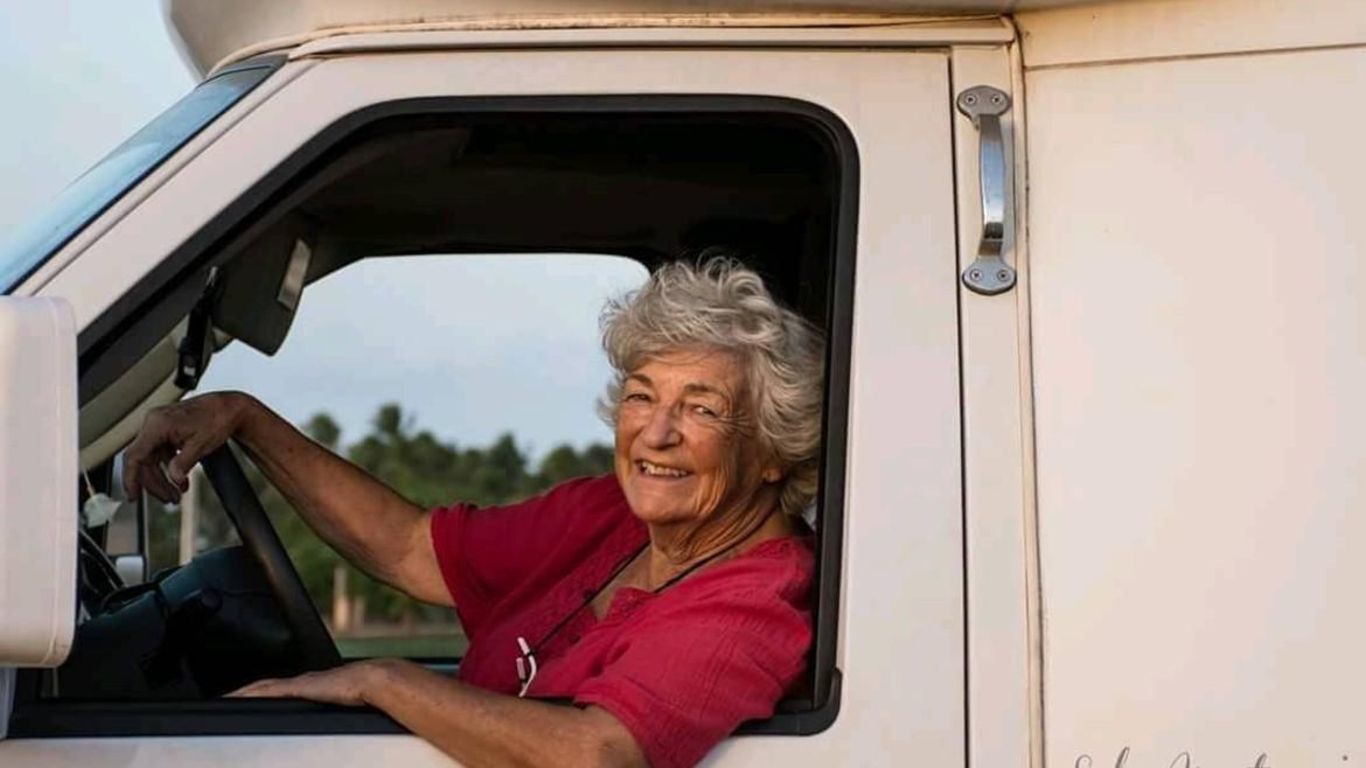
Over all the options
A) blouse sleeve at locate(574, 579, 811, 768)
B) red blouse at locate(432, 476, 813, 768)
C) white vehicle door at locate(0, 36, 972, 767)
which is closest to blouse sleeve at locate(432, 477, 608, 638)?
red blouse at locate(432, 476, 813, 768)

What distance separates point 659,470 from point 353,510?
30.5 inches

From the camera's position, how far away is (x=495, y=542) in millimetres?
3420

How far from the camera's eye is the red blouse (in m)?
2.38

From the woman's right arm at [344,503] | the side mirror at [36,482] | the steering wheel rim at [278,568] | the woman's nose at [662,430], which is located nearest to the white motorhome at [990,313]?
the side mirror at [36,482]

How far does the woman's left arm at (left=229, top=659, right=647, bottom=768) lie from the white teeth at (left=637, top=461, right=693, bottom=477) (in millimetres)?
589

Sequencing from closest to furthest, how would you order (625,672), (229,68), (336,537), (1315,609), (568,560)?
(1315,609)
(625,672)
(229,68)
(568,560)
(336,537)

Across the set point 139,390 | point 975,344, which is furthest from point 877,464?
point 139,390

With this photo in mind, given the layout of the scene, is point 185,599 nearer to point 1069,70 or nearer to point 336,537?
point 336,537

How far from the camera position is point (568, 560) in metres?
3.26

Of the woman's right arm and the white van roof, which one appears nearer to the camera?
the white van roof

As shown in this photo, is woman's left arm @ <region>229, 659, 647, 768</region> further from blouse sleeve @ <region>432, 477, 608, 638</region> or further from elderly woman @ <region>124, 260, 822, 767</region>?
blouse sleeve @ <region>432, 477, 608, 638</region>

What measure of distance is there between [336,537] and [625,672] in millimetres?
1238

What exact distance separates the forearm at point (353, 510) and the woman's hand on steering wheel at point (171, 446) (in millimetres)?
293

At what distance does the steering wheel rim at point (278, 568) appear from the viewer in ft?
9.62
